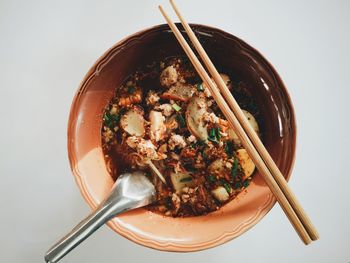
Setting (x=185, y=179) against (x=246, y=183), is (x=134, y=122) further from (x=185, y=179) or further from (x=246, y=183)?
(x=246, y=183)

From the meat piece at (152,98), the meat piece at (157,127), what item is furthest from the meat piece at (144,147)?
the meat piece at (152,98)

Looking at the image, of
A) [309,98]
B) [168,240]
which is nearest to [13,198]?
[168,240]

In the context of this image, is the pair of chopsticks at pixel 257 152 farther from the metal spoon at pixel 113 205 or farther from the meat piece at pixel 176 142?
the metal spoon at pixel 113 205

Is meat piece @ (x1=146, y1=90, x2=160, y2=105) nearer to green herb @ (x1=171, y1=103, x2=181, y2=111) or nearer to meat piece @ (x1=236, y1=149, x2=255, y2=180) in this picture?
green herb @ (x1=171, y1=103, x2=181, y2=111)

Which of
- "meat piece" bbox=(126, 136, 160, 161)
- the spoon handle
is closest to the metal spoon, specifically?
the spoon handle

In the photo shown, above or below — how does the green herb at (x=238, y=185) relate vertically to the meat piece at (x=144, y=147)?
below

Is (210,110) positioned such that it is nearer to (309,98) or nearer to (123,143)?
(123,143)
